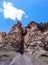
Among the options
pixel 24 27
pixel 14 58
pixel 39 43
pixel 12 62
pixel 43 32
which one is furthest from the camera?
pixel 24 27

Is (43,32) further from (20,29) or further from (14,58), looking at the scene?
(14,58)

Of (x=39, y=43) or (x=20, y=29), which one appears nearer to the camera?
(x=39, y=43)

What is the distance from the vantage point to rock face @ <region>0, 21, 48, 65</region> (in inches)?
1194

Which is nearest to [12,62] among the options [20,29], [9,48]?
[9,48]

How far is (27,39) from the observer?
3403cm

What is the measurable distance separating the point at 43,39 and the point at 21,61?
323 inches

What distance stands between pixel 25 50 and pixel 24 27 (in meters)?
5.06

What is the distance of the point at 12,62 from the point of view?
23.5 metres

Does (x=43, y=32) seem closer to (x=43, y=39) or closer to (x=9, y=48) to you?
(x=43, y=39)

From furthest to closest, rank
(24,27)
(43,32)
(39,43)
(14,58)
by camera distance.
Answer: (24,27) → (43,32) → (39,43) → (14,58)

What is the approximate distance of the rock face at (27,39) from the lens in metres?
30.3

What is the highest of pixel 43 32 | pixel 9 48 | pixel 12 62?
pixel 43 32

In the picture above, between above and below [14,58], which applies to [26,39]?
above

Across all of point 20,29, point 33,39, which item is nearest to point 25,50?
point 33,39
